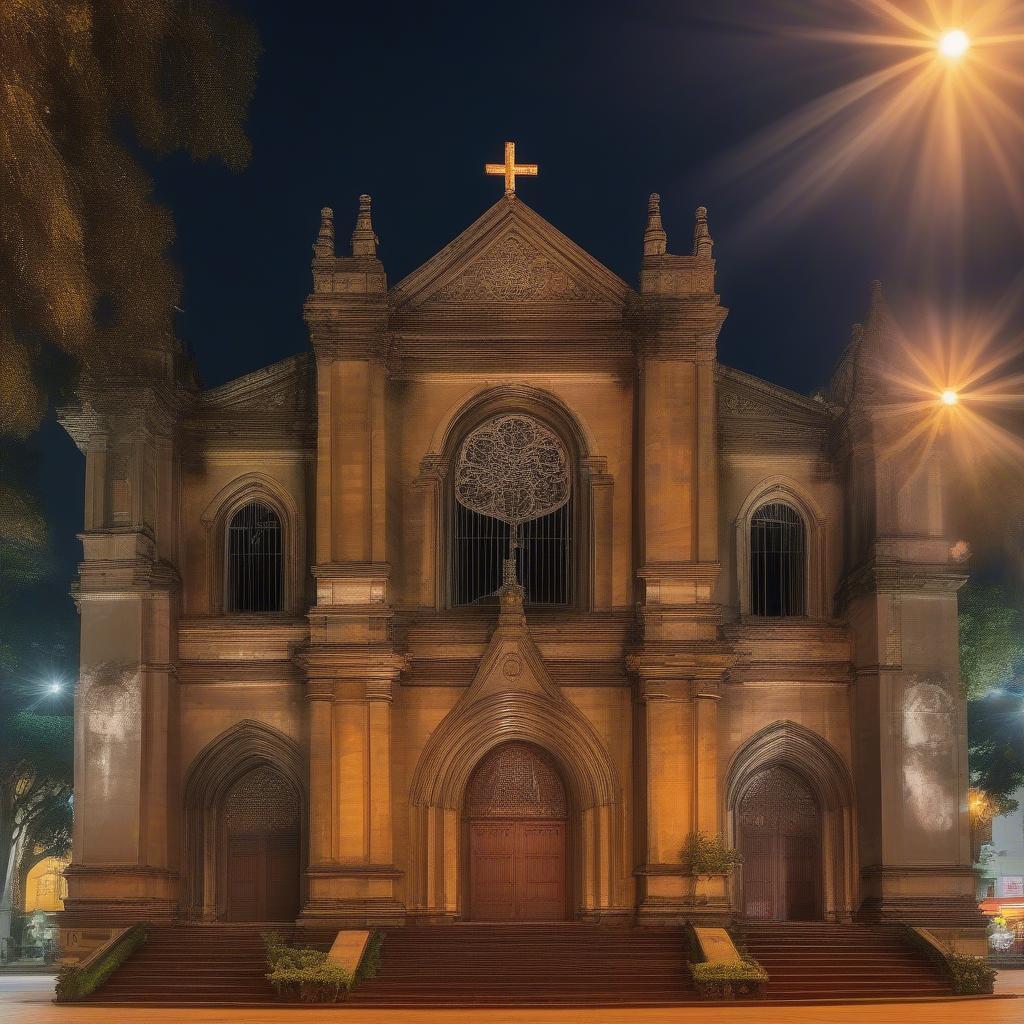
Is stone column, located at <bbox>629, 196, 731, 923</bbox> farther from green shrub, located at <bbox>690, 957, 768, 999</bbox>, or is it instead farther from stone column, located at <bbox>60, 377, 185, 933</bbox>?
stone column, located at <bbox>60, 377, 185, 933</bbox>

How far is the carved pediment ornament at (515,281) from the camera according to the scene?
38.8 meters

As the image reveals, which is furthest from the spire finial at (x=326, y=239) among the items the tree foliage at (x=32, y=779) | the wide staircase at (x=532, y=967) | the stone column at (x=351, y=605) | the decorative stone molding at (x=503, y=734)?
the tree foliage at (x=32, y=779)

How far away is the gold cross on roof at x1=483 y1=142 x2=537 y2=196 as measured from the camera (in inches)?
1545

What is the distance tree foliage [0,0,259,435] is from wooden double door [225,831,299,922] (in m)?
10.9

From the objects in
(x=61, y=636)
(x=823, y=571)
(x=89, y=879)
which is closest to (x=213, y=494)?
(x=89, y=879)

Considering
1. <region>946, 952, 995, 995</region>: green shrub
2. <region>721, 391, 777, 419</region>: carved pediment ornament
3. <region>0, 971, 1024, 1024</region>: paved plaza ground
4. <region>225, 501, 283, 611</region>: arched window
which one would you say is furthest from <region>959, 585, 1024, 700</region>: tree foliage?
<region>225, 501, 283, 611</region>: arched window

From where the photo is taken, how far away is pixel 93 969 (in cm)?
3159

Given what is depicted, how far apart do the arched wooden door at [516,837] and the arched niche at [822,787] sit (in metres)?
3.58

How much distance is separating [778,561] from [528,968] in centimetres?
1111

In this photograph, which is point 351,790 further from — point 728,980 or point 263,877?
point 728,980

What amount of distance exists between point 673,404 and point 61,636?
906 inches

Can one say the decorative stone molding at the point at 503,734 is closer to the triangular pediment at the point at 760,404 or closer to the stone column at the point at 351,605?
the stone column at the point at 351,605

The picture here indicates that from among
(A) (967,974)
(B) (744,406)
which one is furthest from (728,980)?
(B) (744,406)

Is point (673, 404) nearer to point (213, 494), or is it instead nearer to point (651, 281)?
point (651, 281)
